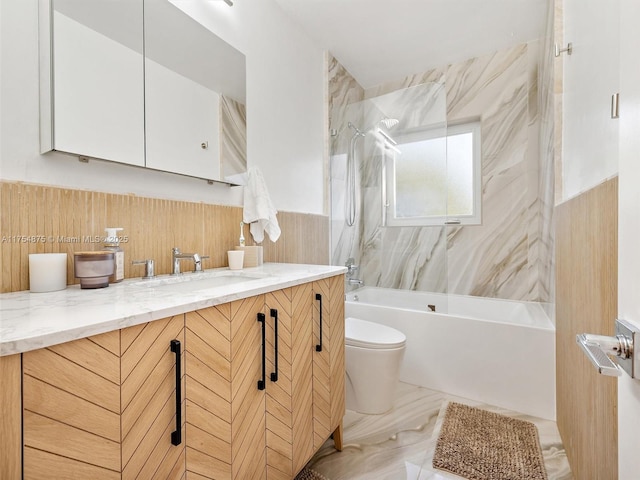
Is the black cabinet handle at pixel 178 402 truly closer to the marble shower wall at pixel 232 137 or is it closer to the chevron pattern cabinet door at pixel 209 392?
the chevron pattern cabinet door at pixel 209 392

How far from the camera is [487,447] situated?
61.3 inches

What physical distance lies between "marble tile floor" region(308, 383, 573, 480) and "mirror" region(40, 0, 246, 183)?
1498 mm

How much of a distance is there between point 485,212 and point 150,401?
112 inches

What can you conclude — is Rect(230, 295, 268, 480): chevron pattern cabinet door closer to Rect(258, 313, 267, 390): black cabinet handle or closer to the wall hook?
Rect(258, 313, 267, 390): black cabinet handle

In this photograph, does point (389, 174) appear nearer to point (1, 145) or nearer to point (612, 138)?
point (612, 138)

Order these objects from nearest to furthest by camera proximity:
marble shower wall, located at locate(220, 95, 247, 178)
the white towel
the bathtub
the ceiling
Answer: marble shower wall, located at locate(220, 95, 247, 178) → the white towel → the bathtub → the ceiling

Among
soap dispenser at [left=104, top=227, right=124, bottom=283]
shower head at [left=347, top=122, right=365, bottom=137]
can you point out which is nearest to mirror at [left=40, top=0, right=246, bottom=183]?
soap dispenser at [left=104, top=227, right=124, bottom=283]

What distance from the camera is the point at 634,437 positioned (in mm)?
476

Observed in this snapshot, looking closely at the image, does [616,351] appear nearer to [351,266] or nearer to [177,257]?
[177,257]

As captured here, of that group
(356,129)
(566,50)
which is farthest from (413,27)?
(566,50)

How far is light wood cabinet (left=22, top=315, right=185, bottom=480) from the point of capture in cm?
52

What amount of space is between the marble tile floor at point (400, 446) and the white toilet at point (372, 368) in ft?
0.28

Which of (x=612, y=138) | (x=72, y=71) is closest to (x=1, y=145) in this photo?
(x=72, y=71)

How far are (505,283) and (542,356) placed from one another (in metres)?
0.95
